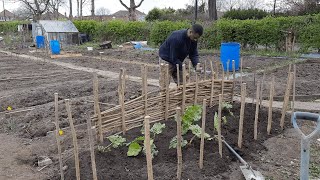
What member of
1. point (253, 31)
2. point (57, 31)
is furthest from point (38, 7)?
point (253, 31)

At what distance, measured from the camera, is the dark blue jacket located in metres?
5.55

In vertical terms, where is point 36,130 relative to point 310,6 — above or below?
below

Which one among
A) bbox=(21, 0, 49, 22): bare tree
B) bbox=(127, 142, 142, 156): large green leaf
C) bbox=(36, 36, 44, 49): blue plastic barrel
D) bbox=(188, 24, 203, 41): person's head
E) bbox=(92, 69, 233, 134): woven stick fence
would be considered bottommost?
bbox=(127, 142, 142, 156): large green leaf

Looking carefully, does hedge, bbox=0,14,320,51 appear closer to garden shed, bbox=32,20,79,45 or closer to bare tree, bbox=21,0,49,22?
garden shed, bbox=32,20,79,45

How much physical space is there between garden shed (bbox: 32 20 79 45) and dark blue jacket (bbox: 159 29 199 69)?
1623cm

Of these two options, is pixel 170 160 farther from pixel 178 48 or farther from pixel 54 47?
pixel 54 47

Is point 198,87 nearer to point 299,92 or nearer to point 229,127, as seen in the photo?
point 229,127

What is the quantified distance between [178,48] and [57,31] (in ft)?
56.8

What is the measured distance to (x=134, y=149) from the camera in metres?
3.61

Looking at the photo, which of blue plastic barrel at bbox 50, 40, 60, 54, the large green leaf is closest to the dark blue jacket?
the large green leaf

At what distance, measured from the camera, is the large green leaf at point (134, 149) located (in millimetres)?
3586

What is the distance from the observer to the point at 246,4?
3866 cm

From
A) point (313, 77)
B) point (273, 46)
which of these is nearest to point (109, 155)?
point (313, 77)

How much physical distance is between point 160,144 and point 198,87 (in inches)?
56.4
